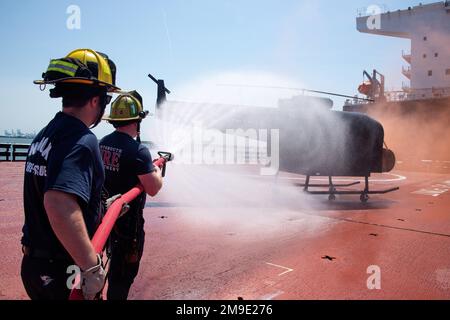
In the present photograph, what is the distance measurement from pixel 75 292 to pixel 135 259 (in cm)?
146

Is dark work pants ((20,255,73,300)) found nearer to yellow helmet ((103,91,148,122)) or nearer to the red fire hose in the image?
the red fire hose

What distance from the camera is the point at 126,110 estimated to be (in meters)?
3.44

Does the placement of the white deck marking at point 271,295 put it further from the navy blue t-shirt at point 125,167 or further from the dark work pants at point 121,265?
the navy blue t-shirt at point 125,167

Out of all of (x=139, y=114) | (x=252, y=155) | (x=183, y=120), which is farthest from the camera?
(x=252, y=155)

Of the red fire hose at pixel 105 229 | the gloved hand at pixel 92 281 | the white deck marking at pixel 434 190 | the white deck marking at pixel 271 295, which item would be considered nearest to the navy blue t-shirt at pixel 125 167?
the red fire hose at pixel 105 229

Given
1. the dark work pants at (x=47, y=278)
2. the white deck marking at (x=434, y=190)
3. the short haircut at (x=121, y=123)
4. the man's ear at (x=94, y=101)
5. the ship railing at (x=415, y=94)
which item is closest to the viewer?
the dark work pants at (x=47, y=278)

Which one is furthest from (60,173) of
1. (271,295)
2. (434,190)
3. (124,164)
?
(434,190)

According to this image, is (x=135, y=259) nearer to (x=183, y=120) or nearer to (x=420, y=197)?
(x=183, y=120)

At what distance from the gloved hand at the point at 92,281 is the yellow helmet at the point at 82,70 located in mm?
1111

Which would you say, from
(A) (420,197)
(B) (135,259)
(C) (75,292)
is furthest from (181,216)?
(A) (420,197)

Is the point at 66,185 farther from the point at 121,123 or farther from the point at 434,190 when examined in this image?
the point at 434,190

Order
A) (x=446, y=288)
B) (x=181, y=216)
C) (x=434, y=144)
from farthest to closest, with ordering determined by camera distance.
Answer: (x=434, y=144)
(x=181, y=216)
(x=446, y=288)

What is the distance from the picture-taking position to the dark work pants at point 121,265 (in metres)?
3.12

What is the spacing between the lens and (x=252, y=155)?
28469 mm
